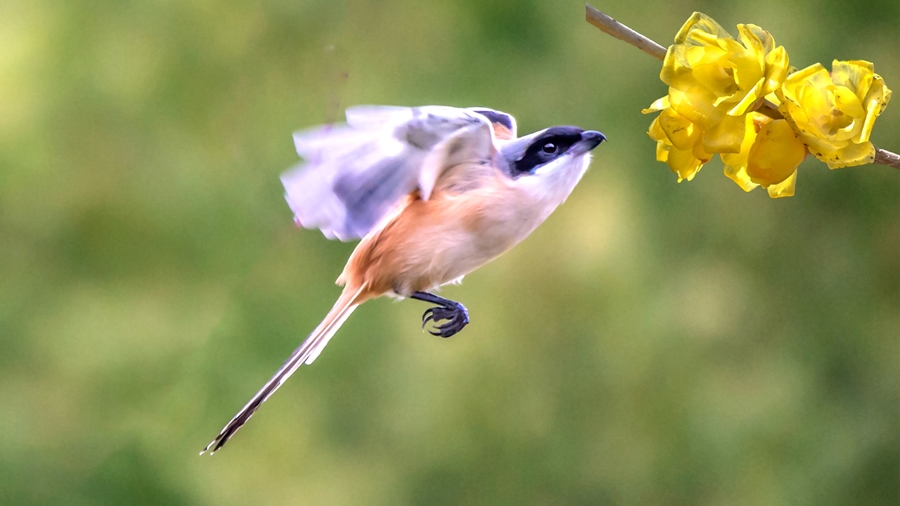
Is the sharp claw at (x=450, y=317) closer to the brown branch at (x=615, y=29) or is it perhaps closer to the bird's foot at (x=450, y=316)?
the bird's foot at (x=450, y=316)

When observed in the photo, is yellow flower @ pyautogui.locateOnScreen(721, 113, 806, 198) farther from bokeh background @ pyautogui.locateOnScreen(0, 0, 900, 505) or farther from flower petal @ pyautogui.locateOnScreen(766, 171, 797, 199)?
bokeh background @ pyautogui.locateOnScreen(0, 0, 900, 505)

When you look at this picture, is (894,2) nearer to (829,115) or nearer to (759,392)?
(759,392)

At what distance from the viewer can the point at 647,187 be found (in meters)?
0.91

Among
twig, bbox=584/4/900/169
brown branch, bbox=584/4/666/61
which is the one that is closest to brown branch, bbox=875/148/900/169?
twig, bbox=584/4/900/169

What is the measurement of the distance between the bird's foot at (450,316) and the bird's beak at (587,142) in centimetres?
10

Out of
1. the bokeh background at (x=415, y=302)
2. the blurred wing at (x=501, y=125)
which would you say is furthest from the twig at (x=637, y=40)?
the bokeh background at (x=415, y=302)

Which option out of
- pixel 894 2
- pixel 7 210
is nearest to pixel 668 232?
pixel 894 2

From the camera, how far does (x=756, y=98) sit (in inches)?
13.0

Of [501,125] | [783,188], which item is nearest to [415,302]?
[501,125]

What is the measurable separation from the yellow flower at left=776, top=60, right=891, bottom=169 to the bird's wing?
13cm

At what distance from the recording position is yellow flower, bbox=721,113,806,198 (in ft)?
1.15

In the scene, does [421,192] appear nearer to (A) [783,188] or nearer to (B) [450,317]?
(B) [450,317]

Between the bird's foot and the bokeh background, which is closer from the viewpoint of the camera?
the bird's foot

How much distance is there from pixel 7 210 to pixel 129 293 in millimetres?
133
